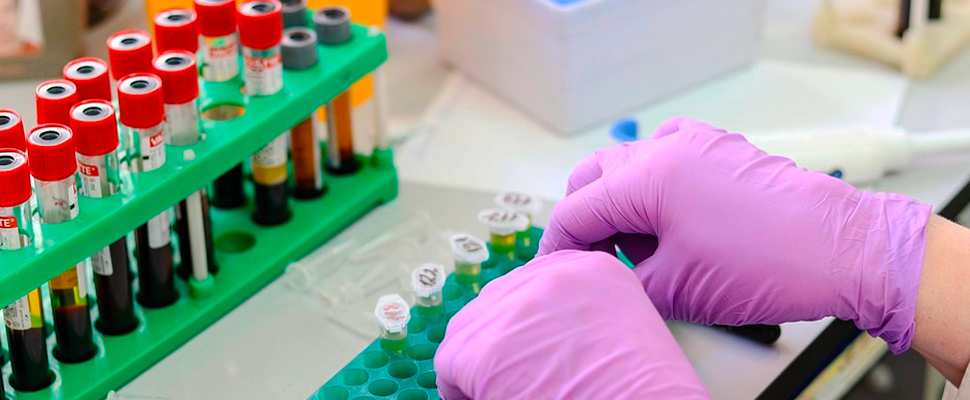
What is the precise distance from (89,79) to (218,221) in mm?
293

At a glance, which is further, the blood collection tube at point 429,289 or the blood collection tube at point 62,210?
the blood collection tube at point 429,289

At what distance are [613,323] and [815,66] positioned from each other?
1.01 m

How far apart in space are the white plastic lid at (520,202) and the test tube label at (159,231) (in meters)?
0.42

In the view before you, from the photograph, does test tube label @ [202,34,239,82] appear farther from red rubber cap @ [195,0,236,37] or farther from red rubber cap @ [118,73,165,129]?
red rubber cap @ [118,73,165,129]

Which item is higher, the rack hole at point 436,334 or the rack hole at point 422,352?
the rack hole at point 436,334

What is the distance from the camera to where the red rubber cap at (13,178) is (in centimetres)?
108

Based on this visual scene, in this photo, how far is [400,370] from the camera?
124 cm

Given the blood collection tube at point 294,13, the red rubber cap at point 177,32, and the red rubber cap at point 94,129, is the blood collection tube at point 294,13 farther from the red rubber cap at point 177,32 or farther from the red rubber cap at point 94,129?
the red rubber cap at point 94,129

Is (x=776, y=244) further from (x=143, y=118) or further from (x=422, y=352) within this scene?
(x=143, y=118)

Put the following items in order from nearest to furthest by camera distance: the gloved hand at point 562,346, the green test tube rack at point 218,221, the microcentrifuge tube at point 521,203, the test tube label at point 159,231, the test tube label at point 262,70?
1. the gloved hand at point 562,346
2. the green test tube rack at point 218,221
3. the test tube label at point 159,231
4. the test tube label at point 262,70
5. the microcentrifuge tube at point 521,203

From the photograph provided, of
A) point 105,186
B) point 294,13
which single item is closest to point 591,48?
point 294,13

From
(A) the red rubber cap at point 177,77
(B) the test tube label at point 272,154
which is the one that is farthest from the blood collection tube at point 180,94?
(B) the test tube label at point 272,154

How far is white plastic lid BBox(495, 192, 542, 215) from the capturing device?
1.46 m

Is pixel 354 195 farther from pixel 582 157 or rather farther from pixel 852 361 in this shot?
pixel 852 361
